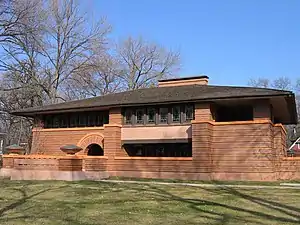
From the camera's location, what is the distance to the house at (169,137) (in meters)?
21.3

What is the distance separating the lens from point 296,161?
2195 cm

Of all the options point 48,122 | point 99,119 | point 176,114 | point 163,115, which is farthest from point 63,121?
point 176,114

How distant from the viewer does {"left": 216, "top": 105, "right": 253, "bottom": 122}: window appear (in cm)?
2470

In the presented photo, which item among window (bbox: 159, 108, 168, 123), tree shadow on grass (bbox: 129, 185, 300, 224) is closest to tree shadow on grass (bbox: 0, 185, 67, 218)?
tree shadow on grass (bbox: 129, 185, 300, 224)

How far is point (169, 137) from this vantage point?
78.3ft

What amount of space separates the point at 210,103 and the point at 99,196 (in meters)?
11.3

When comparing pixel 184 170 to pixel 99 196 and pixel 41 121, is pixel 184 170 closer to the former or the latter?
pixel 99 196

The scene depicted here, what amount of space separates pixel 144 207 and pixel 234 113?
52.6 ft

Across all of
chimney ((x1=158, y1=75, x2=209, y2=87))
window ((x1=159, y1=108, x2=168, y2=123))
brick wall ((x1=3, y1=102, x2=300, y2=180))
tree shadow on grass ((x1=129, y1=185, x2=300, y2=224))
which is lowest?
tree shadow on grass ((x1=129, y1=185, x2=300, y2=224))

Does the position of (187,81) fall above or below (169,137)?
above

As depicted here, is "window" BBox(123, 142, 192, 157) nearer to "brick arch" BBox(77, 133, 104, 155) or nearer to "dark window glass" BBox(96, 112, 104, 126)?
"brick arch" BBox(77, 133, 104, 155)

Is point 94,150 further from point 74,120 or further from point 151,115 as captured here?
point 151,115

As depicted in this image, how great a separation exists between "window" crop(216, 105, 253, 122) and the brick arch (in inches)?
295

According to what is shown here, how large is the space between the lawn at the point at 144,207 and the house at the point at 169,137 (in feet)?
22.8
